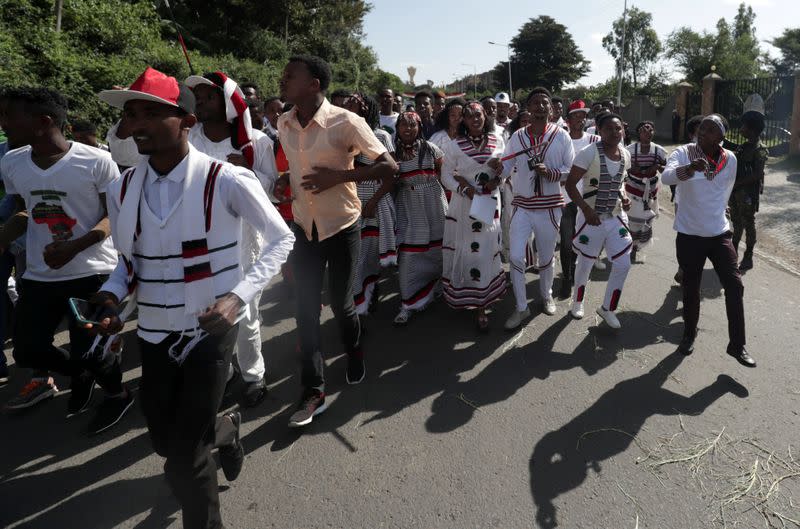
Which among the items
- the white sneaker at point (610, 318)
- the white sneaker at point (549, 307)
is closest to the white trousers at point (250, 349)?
the white sneaker at point (549, 307)

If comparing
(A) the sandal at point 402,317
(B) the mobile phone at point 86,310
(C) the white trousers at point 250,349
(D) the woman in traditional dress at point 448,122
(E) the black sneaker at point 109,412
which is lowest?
(A) the sandal at point 402,317

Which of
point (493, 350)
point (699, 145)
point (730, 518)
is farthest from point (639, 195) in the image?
point (730, 518)

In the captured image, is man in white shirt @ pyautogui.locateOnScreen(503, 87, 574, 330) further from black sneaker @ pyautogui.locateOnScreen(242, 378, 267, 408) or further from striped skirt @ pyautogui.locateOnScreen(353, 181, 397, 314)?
black sneaker @ pyautogui.locateOnScreen(242, 378, 267, 408)

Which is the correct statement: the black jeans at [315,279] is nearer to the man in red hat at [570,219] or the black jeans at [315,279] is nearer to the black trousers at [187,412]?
the black trousers at [187,412]

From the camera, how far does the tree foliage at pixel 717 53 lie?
35.6 metres

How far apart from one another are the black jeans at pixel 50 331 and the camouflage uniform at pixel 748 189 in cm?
666

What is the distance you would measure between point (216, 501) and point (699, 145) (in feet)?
14.0

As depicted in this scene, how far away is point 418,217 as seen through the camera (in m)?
5.21

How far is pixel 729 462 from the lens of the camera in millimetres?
2969

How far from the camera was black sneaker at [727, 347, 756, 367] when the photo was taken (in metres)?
4.01

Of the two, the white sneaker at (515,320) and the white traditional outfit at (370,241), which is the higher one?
the white traditional outfit at (370,241)

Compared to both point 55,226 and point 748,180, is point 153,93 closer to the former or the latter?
Answer: point 55,226

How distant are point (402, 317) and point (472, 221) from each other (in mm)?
1136

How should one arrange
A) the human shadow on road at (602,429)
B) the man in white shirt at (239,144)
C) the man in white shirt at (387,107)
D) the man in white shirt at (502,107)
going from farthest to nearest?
the man in white shirt at (387,107), the man in white shirt at (502,107), the man in white shirt at (239,144), the human shadow on road at (602,429)
